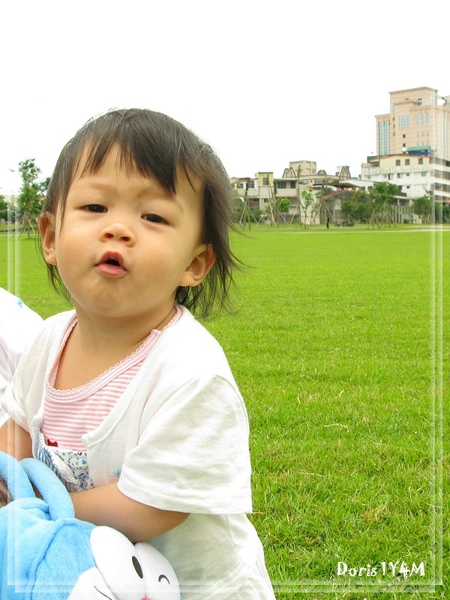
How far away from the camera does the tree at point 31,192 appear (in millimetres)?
1466

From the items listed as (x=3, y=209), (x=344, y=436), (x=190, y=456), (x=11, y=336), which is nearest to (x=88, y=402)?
(x=190, y=456)

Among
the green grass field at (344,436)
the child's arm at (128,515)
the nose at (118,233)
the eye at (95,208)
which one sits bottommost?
the green grass field at (344,436)

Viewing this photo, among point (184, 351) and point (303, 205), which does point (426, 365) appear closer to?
point (303, 205)

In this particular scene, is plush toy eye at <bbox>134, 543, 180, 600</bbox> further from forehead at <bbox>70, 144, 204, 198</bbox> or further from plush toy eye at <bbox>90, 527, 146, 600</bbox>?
forehead at <bbox>70, 144, 204, 198</bbox>

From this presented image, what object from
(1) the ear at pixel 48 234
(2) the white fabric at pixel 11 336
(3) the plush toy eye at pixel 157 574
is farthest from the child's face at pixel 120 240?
(2) the white fabric at pixel 11 336

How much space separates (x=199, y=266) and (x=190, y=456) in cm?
41

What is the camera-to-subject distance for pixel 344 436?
10.3ft

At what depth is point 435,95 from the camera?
166cm

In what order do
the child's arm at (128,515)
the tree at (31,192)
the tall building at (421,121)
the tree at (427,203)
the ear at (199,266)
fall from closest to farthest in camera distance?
the child's arm at (128,515), the ear at (199,266), the tree at (31,192), the tall building at (421,121), the tree at (427,203)

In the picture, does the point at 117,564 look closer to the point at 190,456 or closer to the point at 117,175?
the point at 190,456

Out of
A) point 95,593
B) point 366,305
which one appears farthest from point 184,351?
point 366,305

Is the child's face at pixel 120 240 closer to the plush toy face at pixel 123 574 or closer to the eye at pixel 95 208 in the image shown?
the eye at pixel 95 208

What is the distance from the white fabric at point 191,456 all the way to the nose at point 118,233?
0.19 m

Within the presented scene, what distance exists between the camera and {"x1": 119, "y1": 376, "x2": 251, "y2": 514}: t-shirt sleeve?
3.59 ft
